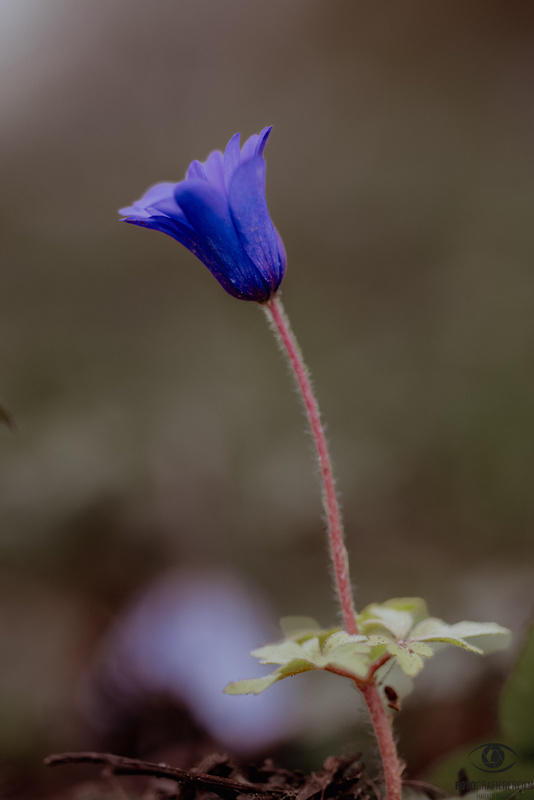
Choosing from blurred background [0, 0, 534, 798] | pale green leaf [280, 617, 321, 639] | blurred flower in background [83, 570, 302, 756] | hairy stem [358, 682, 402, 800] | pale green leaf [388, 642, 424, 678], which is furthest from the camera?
blurred background [0, 0, 534, 798]

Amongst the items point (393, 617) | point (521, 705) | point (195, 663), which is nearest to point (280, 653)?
point (393, 617)

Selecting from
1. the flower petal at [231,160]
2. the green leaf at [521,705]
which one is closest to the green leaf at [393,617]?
the green leaf at [521,705]

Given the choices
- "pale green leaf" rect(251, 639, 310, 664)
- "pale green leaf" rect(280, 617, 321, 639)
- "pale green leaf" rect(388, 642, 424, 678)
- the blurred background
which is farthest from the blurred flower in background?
"pale green leaf" rect(388, 642, 424, 678)

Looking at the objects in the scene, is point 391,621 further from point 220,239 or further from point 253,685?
point 220,239

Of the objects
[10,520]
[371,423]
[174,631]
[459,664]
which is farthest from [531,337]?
[10,520]

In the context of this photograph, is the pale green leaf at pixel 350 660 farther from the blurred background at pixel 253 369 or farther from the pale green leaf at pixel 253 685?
the blurred background at pixel 253 369

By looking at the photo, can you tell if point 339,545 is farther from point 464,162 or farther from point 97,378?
point 464,162

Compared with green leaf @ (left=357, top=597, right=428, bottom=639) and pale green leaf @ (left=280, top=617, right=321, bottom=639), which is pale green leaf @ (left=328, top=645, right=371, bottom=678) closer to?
green leaf @ (left=357, top=597, right=428, bottom=639)
